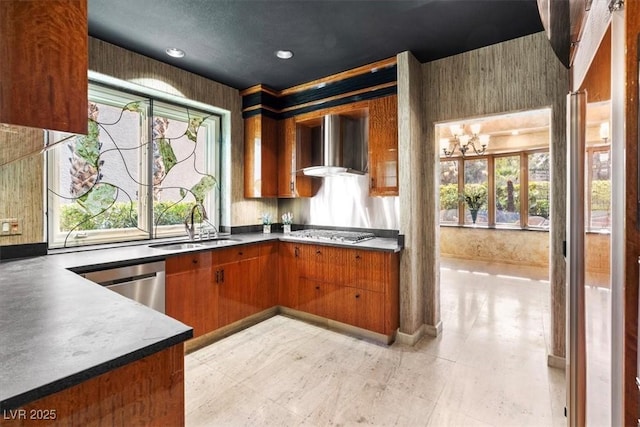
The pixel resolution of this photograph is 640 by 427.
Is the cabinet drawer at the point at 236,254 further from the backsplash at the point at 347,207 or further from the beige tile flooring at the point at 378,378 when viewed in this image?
the backsplash at the point at 347,207

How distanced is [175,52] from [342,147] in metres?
1.92

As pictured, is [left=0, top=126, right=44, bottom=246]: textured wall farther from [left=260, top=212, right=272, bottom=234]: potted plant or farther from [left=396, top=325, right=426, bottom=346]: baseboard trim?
[left=396, top=325, right=426, bottom=346]: baseboard trim

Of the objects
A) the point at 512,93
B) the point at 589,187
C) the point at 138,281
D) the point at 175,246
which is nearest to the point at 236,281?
the point at 175,246

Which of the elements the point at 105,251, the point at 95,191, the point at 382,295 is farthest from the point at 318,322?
the point at 95,191

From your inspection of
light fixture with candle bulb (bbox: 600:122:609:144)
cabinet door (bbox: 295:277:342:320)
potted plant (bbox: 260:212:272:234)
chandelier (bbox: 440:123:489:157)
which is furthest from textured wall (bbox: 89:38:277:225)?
chandelier (bbox: 440:123:489:157)

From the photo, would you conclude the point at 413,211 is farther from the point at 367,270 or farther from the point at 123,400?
the point at 123,400

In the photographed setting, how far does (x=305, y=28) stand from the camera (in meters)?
2.42

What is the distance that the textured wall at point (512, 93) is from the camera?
2.37 m

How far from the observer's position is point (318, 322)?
129 inches

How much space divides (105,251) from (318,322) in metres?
2.14

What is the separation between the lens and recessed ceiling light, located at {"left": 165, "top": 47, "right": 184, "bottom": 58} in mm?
2758

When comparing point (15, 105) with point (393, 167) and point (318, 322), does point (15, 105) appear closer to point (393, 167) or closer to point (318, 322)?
point (393, 167)

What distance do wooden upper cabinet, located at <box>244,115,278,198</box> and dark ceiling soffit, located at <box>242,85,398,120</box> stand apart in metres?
0.06

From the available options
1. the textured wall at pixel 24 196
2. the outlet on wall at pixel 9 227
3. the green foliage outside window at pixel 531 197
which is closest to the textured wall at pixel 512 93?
the textured wall at pixel 24 196
